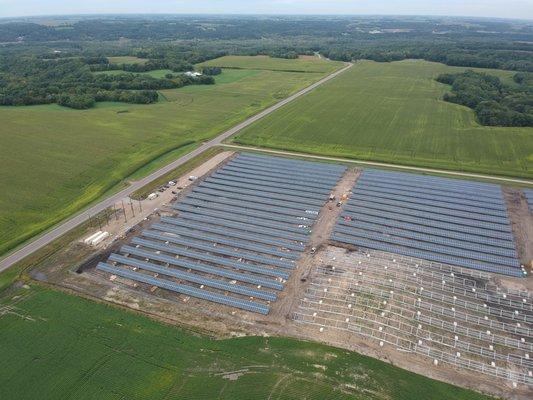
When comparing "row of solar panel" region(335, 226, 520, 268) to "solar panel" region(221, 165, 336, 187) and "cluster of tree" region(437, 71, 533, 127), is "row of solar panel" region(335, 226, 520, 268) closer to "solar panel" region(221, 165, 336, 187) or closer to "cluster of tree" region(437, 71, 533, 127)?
"solar panel" region(221, 165, 336, 187)

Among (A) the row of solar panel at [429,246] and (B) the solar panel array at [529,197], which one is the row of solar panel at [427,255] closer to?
(A) the row of solar panel at [429,246]

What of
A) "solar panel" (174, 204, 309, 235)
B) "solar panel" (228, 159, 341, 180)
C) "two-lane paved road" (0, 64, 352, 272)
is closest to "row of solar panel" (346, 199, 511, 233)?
"solar panel" (174, 204, 309, 235)

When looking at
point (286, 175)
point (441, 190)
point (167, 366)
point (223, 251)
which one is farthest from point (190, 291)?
point (441, 190)

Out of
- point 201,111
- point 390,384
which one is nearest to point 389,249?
point 390,384

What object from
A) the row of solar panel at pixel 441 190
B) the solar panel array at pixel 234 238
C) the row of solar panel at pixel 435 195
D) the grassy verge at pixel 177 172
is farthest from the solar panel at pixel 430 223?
the grassy verge at pixel 177 172

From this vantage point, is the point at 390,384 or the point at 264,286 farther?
the point at 264,286

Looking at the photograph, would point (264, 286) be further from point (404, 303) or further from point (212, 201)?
point (212, 201)
